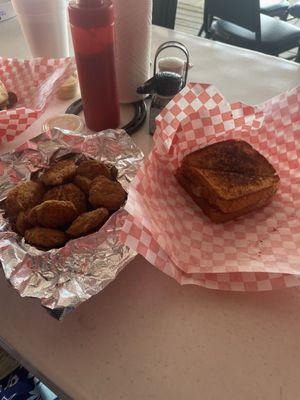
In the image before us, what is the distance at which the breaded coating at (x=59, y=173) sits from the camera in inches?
26.1

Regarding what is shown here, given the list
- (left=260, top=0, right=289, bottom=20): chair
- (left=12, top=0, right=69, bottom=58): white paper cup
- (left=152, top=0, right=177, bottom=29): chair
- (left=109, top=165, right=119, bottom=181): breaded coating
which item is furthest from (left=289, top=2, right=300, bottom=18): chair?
(left=109, top=165, right=119, bottom=181): breaded coating

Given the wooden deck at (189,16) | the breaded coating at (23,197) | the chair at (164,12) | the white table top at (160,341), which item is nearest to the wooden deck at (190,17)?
the wooden deck at (189,16)

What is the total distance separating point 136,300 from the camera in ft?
1.88

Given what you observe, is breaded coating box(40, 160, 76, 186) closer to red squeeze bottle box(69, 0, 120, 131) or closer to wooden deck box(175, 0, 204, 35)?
red squeeze bottle box(69, 0, 120, 131)

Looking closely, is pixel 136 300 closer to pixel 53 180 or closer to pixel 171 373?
pixel 171 373

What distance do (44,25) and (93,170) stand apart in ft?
1.78

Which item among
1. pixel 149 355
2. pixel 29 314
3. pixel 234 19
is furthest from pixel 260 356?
pixel 234 19

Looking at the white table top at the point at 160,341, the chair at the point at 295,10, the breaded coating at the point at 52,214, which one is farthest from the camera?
the chair at the point at 295,10

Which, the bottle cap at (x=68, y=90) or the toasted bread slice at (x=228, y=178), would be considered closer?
the toasted bread slice at (x=228, y=178)

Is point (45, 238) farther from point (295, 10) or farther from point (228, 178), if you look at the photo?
point (295, 10)

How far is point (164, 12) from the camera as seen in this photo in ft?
5.09

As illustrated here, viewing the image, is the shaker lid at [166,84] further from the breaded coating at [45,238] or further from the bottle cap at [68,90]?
the breaded coating at [45,238]

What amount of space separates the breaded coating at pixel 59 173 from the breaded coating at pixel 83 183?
0.02 meters

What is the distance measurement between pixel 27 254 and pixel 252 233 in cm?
40
